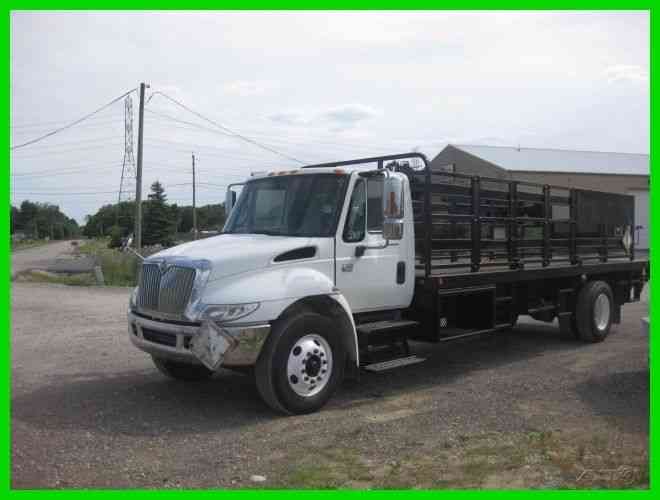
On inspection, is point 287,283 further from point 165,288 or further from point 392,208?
point 392,208

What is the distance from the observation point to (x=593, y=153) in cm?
4694

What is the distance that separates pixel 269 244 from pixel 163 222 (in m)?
39.1

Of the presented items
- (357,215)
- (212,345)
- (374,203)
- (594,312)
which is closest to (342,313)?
(357,215)

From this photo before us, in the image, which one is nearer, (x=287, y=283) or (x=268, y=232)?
(x=287, y=283)

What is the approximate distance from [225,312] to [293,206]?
65.9 inches

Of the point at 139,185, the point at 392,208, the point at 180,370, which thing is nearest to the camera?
the point at 392,208

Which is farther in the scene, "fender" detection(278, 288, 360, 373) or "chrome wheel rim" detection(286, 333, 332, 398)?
"fender" detection(278, 288, 360, 373)

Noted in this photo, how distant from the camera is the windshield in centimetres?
693

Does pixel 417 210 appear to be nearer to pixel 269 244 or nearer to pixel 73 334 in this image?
pixel 269 244

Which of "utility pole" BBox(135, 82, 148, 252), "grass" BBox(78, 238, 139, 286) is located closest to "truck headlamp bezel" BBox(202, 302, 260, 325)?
"grass" BBox(78, 238, 139, 286)

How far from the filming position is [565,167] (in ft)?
137

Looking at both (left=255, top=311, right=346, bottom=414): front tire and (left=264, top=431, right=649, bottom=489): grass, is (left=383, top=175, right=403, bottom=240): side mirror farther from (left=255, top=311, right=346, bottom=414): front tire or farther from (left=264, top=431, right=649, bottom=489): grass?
(left=264, top=431, right=649, bottom=489): grass

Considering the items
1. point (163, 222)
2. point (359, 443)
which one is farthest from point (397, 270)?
point (163, 222)

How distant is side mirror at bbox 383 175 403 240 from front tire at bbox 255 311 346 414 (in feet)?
3.73
